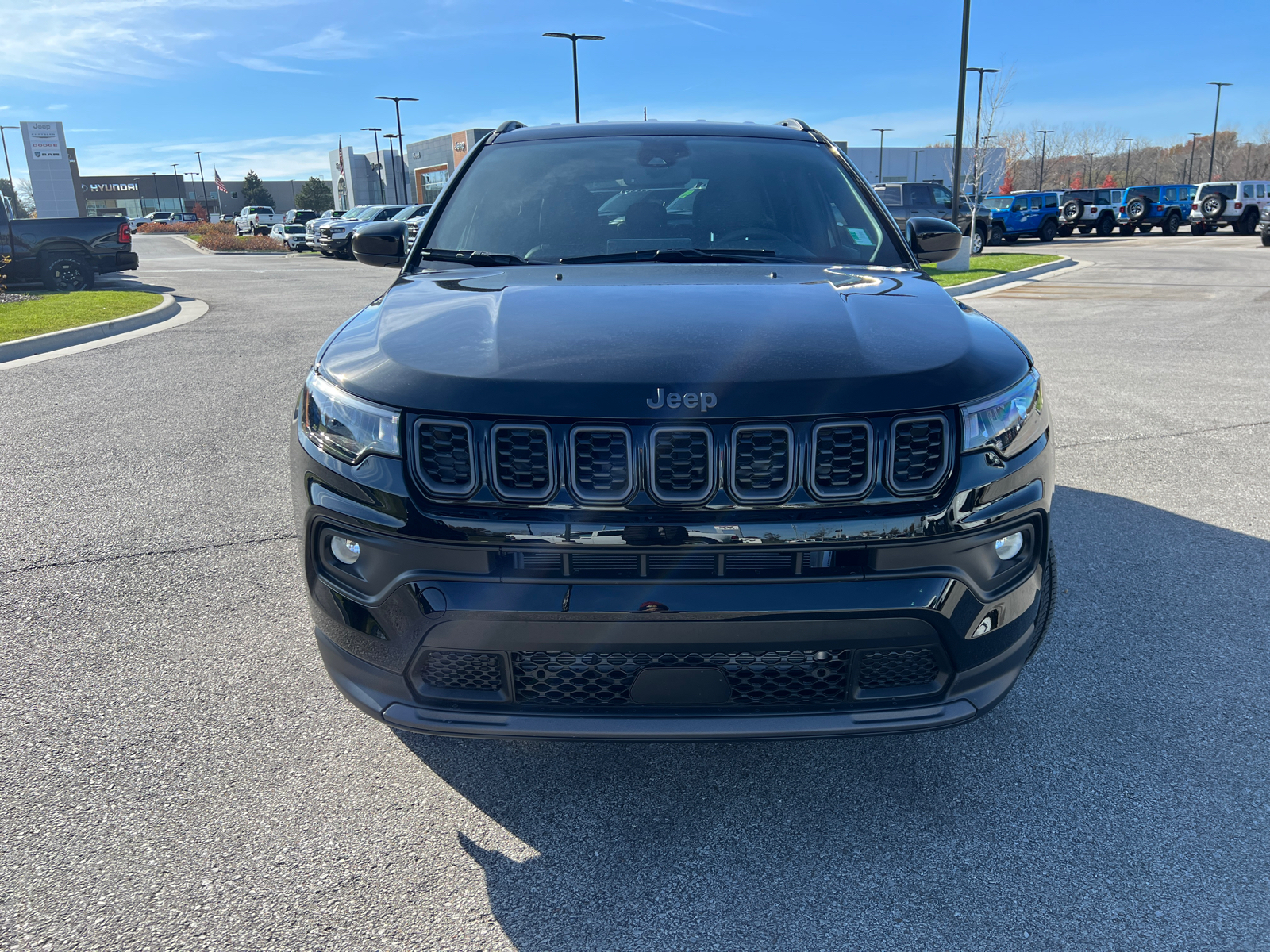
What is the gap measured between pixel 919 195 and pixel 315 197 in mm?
92784

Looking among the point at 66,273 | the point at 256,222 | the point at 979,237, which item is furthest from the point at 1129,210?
the point at 256,222

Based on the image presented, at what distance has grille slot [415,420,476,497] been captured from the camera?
2055mm

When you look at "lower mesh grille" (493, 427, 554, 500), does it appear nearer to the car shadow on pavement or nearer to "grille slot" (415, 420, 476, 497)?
"grille slot" (415, 420, 476, 497)

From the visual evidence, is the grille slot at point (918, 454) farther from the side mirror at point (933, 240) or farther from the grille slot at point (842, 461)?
the side mirror at point (933, 240)

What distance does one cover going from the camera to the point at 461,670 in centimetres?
214

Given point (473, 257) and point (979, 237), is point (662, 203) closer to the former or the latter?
point (473, 257)

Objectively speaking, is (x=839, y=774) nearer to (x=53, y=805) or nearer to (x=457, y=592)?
(x=457, y=592)

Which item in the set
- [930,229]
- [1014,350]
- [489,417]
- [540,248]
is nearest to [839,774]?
[1014,350]

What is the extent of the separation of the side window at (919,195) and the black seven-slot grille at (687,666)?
2534 centimetres

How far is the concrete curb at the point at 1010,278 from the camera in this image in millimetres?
17359

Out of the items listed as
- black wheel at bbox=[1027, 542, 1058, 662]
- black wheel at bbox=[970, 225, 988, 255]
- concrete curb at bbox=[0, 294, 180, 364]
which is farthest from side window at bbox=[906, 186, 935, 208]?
black wheel at bbox=[1027, 542, 1058, 662]

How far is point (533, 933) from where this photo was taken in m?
2.06

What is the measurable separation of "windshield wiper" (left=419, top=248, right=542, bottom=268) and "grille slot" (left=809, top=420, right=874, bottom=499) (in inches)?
59.1

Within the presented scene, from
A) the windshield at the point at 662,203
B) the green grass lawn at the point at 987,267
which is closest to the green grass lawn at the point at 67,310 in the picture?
the windshield at the point at 662,203
